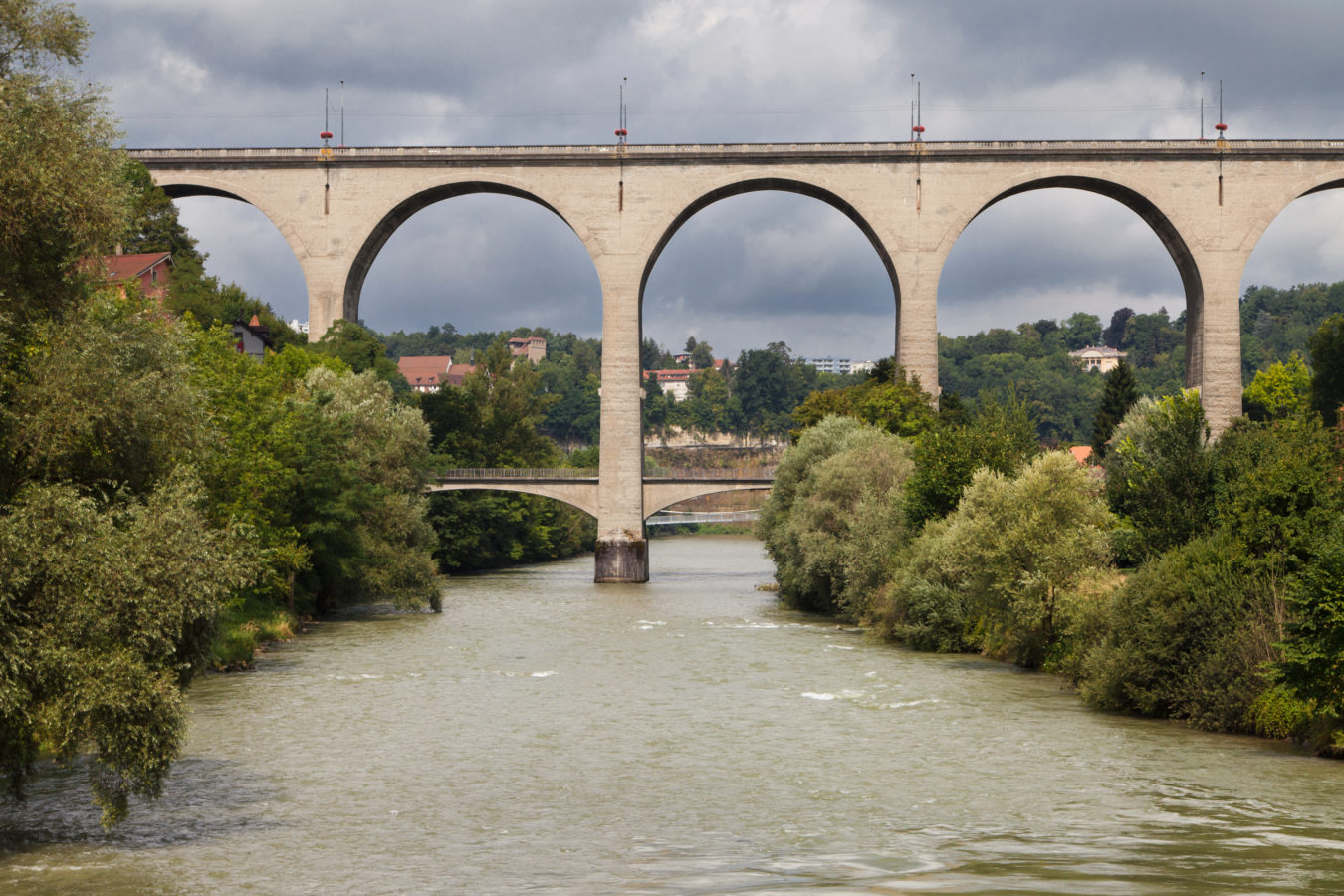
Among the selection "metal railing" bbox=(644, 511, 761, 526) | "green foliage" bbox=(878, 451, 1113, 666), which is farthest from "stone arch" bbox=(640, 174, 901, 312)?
"metal railing" bbox=(644, 511, 761, 526)

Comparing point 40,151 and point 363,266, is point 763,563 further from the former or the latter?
point 40,151

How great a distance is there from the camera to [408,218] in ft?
197

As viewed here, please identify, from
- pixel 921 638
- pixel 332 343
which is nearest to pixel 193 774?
pixel 921 638

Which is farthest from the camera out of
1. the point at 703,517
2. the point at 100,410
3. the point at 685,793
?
the point at 703,517

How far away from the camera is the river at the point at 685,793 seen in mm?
13688

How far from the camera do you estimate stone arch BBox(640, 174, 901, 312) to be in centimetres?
5662

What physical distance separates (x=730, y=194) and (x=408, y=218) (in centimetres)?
1404

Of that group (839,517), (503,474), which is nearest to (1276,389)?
(503,474)

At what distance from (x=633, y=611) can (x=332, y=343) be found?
20.0m

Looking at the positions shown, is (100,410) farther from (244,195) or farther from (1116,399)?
(1116,399)

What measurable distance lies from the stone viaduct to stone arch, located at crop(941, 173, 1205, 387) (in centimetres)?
9

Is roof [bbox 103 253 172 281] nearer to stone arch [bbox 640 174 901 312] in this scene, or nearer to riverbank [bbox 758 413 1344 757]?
stone arch [bbox 640 174 901 312]

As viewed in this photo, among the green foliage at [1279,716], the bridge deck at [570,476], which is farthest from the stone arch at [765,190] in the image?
the green foliage at [1279,716]

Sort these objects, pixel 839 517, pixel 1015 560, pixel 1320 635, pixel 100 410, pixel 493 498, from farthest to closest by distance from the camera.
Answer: pixel 493 498 < pixel 839 517 < pixel 1015 560 < pixel 1320 635 < pixel 100 410
